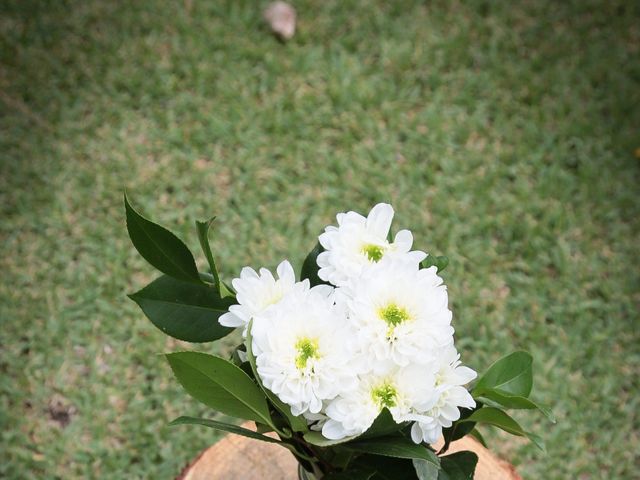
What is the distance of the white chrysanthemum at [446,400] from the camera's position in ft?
3.01

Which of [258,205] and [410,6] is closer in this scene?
[258,205]

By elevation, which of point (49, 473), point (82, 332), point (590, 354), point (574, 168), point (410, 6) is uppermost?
point (410, 6)

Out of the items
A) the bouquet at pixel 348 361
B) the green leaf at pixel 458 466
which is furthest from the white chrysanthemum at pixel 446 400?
the green leaf at pixel 458 466

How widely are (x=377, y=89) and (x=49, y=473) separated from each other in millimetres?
1542

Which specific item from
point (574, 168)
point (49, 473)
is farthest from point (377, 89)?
point (49, 473)

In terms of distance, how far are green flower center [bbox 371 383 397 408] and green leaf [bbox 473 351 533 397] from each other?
222 mm

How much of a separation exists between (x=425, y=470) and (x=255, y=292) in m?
0.28

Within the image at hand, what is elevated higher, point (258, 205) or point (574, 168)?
point (574, 168)

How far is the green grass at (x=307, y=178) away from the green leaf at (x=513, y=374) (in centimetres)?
103

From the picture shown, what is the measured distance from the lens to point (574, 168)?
2.60 meters

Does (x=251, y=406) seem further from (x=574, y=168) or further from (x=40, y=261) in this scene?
(x=574, y=168)

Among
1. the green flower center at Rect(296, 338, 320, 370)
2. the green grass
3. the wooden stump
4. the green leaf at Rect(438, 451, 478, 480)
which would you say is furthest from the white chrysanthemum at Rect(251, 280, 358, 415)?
the green grass

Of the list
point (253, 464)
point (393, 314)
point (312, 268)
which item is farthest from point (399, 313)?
point (253, 464)

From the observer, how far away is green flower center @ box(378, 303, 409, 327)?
88cm
